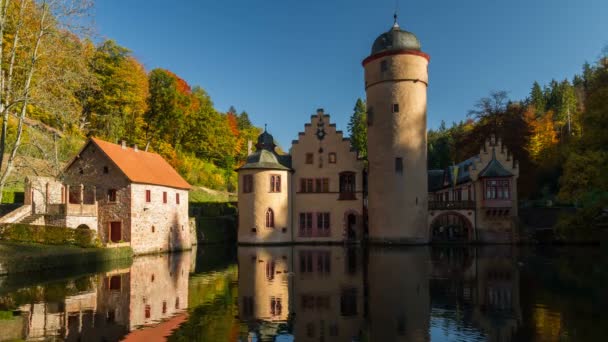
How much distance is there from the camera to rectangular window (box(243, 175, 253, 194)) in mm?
37906

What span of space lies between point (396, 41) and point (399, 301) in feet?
87.0

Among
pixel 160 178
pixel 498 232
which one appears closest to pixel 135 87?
pixel 160 178

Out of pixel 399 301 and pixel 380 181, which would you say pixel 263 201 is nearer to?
pixel 380 181

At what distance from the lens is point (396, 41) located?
3541 cm

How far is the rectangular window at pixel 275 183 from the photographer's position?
125ft

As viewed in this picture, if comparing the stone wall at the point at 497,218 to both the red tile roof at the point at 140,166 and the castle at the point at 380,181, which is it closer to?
the castle at the point at 380,181

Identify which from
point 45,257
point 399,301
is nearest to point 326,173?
point 45,257

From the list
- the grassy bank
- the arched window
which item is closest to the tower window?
the arched window

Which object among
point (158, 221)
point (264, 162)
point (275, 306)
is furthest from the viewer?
point (264, 162)

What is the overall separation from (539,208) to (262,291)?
105ft

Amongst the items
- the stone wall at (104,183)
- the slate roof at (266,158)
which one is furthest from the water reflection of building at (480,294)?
the stone wall at (104,183)

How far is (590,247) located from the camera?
33344 millimetres

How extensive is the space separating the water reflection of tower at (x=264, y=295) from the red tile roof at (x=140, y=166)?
10.1 m

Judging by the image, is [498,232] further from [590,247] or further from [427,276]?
[427,276]
